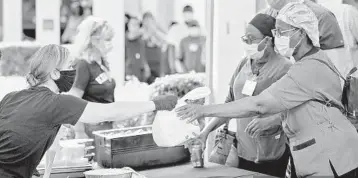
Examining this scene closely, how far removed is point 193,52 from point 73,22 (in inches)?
74.6

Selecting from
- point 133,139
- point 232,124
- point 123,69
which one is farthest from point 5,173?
point 123,69

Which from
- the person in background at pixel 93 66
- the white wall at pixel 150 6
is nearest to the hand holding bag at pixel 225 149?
the person in background at pixel 93 66

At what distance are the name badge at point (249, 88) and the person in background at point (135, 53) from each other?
227 inches

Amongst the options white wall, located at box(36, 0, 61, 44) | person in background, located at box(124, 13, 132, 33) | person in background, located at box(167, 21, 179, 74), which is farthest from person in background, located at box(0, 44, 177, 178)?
person in background, located at box(167, 21, 179, 74)

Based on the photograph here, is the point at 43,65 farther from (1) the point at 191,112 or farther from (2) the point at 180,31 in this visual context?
(2) the point at 180,31

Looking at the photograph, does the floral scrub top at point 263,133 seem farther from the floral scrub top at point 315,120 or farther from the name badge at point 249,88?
the floral scrub top at point 315,120

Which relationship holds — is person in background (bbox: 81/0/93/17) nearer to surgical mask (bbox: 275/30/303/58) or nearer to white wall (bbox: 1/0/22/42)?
white wall (bbox: 1/0/22/42)

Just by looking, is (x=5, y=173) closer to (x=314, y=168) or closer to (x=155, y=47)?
(x=314, y=168)

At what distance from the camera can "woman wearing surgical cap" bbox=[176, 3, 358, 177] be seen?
274cm

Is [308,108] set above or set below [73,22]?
below

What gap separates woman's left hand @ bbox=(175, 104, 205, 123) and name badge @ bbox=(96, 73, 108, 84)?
2.00 metres

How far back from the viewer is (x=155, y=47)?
375 inches

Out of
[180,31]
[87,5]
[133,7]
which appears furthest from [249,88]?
[133,7]

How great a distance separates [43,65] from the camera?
258 centimetres
